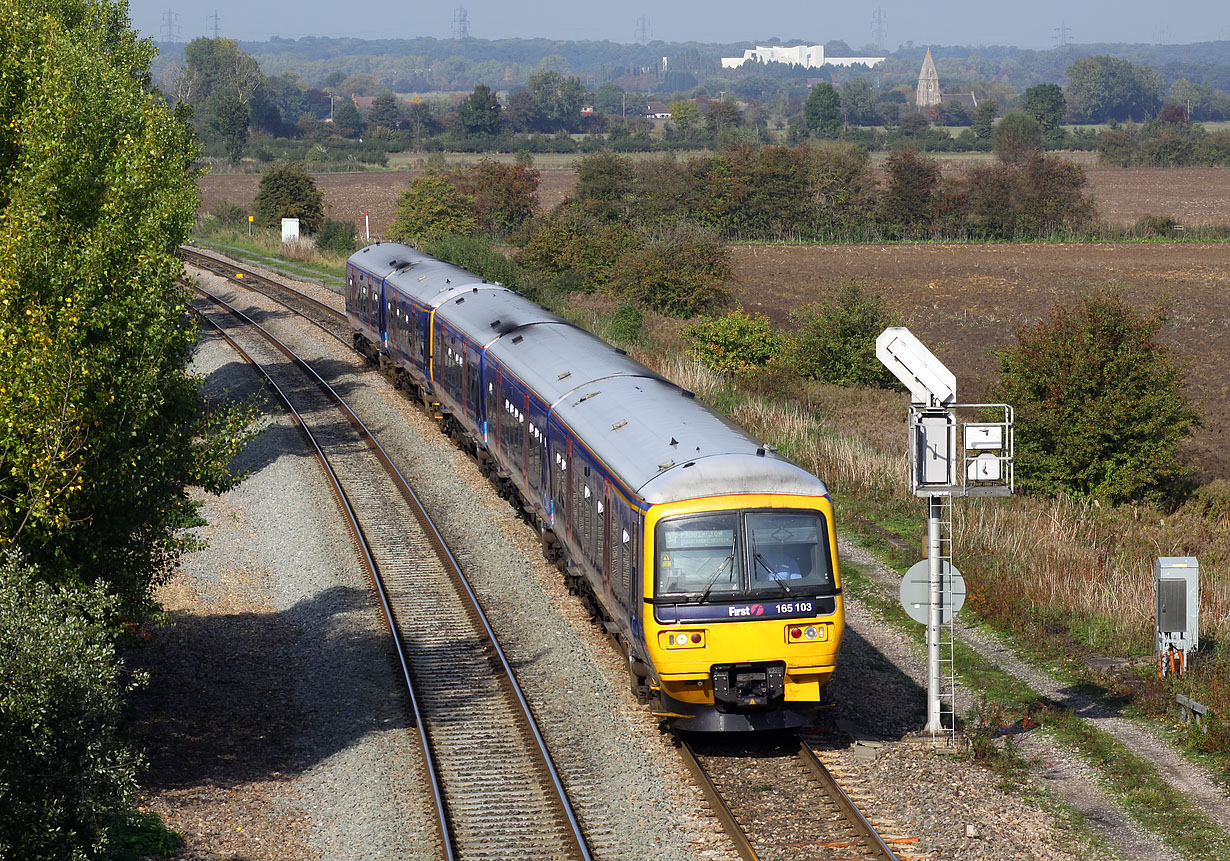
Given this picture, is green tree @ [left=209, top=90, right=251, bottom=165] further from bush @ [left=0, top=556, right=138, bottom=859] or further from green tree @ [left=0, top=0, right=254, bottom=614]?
bush @ [left=0, top=556, right=138, bottom=859]

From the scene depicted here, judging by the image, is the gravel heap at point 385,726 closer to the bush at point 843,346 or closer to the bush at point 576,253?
the bush at point 843,346

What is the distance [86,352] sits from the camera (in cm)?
1227

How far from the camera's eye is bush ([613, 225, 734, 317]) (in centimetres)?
5025

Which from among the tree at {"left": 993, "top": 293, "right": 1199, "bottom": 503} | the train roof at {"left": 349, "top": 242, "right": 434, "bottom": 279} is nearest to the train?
the tree at {"left": 993, "top": 293, "right": 1199, "bottom": 503}

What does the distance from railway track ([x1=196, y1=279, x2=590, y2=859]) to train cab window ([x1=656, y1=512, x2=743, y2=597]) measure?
2383mm

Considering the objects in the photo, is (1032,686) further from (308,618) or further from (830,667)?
(308,618)

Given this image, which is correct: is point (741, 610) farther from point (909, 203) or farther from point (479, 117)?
point (479, 117)

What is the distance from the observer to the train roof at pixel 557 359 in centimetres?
1934

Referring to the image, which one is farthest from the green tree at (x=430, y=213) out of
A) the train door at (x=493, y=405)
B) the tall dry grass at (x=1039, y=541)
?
the train door at (x=493, y=405)

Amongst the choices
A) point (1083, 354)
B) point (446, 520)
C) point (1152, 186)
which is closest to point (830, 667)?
point (446, 520)

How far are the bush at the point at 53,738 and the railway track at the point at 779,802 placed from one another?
5.50 metres

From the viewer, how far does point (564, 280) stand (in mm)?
56094

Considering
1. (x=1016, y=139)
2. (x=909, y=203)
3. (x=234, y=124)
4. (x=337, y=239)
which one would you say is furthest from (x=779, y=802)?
(x=234, y=124)

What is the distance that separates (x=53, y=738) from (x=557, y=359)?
1189cm
